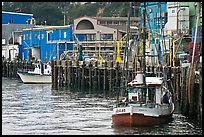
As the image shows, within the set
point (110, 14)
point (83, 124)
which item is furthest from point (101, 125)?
point (110, 14)

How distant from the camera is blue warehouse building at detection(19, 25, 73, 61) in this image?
99625 millimetres

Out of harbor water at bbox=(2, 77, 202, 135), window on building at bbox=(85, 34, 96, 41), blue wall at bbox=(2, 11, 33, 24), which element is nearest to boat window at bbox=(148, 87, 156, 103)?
harbor water at bbox=(2, 77, 202, 135)

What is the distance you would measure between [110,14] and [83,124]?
383 feet

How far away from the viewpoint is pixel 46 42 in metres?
105

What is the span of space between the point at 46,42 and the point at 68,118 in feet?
205

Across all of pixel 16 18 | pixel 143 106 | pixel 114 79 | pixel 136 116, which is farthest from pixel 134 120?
pixel 16 18

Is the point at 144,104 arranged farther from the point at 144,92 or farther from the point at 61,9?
the point at 61,9

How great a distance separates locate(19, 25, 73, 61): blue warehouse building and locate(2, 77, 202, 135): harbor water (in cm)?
3523

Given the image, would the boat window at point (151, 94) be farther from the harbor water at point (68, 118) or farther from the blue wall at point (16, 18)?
the blue wall at point (16, 18)

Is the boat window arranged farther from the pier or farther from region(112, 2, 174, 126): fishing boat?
the pier

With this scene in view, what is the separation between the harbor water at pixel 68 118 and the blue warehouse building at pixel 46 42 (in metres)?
35.2

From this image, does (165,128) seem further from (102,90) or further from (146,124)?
(102,90)

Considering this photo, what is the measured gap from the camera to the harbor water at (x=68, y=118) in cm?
3678

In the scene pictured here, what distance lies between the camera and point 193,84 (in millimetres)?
39531
